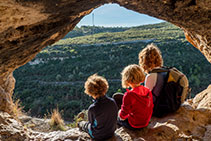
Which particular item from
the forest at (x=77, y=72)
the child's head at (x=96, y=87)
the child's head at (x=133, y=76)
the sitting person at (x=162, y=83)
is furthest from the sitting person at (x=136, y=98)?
the forest at (x=77, y=72)

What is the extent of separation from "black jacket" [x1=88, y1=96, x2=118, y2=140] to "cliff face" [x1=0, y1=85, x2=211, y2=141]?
0.77 feet

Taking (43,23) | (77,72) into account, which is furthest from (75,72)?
(43,23)

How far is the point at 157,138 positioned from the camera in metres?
2.73

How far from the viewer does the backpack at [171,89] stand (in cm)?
276

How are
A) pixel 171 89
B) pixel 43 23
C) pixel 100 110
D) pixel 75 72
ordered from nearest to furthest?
1. pixel 100 110
2. pixel 171 89
3. pixel 43 23
4. pixel 75 72

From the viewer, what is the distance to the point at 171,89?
2.78 m

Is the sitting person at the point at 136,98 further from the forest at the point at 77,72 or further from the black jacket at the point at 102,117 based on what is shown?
the forest at the point at 77,72

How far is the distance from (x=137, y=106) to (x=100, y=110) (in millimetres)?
590

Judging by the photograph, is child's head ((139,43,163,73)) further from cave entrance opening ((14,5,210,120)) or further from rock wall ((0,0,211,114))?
cave entrance opening ((14,5,210,120))

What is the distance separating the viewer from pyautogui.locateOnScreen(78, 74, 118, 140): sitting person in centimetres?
265

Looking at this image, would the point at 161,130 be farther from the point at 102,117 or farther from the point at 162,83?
the point at 102,117

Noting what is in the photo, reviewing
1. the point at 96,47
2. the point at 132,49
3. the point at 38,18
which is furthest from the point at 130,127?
the point at 96,47

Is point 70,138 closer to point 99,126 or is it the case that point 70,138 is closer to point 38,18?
point 99,126

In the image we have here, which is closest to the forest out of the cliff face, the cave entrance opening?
the cave entrance opening
